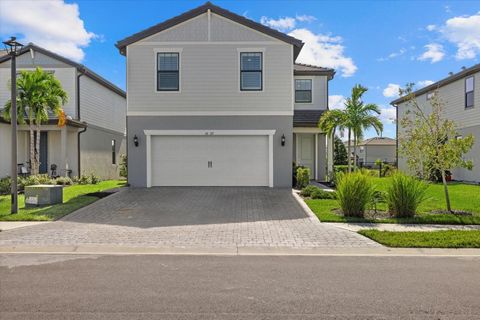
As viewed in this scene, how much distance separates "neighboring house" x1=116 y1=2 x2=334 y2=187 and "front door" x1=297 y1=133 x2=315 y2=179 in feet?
13.8

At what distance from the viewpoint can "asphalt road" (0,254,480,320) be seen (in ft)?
13.9

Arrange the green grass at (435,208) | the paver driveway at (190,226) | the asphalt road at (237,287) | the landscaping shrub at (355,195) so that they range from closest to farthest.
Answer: the asphalt road at (237,287)
the paver driveway at (190,226)
the green grass at (435,208)
the landscaping shrub at (355,195)

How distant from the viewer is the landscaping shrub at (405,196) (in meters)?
9.77

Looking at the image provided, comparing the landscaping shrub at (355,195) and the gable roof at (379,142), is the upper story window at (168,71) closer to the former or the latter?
the landscaping shrub at (355,195)

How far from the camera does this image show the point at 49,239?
25.4ft

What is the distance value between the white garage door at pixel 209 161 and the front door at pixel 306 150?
4468 millimetres

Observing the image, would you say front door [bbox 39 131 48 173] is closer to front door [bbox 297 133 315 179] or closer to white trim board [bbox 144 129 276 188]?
white trim board [bbox 144 129 276 188]

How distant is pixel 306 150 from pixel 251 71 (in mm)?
6171

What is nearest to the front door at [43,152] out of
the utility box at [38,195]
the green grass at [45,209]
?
the green grass at [45,209]

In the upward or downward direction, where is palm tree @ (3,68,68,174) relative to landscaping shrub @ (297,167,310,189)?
upward

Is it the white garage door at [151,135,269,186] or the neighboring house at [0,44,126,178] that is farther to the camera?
the neighboring house at [0,44,126,178]

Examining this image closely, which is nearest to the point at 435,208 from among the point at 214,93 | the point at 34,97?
the point at 214,93

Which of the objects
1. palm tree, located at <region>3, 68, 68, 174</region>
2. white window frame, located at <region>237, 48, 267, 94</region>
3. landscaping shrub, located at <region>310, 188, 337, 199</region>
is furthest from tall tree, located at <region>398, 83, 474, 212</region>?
palm tree, located at <region>3, 68, 68, 174</region>

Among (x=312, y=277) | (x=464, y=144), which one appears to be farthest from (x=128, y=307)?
(x=464, y=144)
